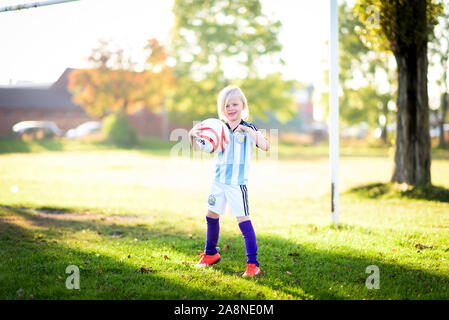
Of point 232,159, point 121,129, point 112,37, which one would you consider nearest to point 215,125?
point 232,159

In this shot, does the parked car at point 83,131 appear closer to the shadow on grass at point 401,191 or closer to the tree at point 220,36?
the tree at point 220,36

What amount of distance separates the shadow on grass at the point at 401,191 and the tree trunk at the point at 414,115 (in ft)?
0.97

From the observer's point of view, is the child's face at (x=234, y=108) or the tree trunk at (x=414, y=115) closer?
the child's face at (x=234, y=108)

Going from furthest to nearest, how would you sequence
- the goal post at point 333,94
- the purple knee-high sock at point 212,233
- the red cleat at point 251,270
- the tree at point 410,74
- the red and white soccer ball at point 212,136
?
the tree at point 410,74 → the goal post at point 333,94 → the purple knee-high sock at point 212,233 → the red cleat at point 251,270 → the red and white soccer ball at point 212,136

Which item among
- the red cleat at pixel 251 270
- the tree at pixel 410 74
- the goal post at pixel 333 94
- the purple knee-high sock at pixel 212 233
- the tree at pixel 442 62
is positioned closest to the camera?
the red cleat at pixel 251 270

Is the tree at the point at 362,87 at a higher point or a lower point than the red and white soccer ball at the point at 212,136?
higher

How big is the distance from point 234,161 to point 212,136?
0.38 meters

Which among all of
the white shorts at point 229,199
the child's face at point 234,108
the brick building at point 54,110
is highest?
the brick building at point 54,110

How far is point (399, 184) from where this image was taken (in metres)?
9.99

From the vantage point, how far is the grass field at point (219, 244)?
12.4 ft

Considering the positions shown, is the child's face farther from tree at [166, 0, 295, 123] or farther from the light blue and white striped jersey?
tree at [166, 0, 295, 123]

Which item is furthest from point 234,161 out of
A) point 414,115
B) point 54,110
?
point 54,110

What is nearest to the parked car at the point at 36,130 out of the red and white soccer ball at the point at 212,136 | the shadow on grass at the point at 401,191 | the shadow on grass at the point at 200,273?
the shadow on grass at the point at 401,191

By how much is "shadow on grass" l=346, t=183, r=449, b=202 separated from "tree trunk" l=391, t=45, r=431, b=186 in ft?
0.97
